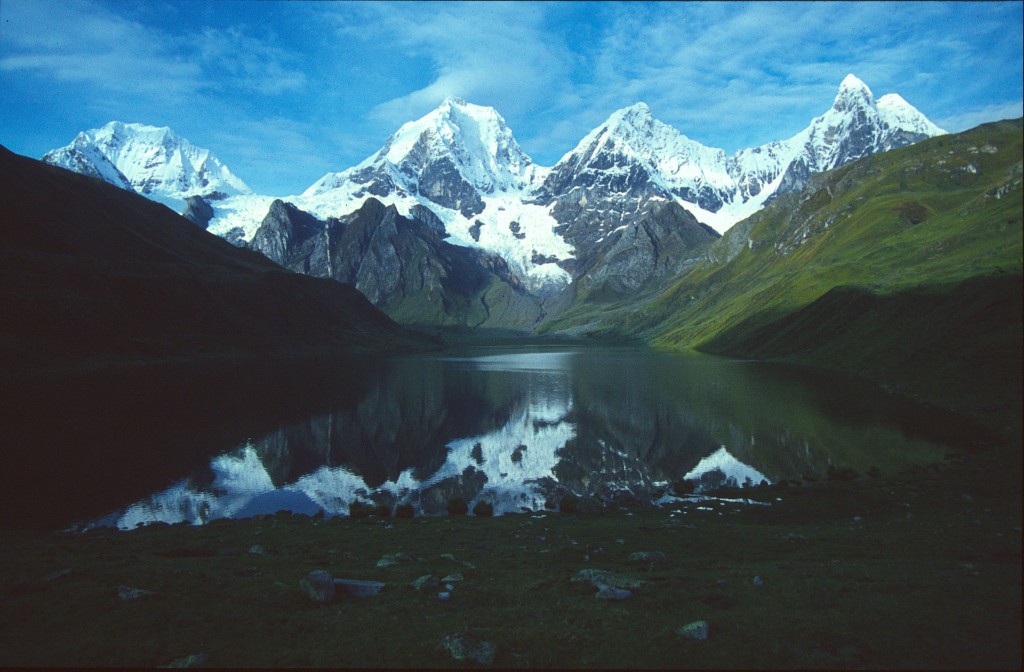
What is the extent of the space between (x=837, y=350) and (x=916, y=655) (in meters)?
133

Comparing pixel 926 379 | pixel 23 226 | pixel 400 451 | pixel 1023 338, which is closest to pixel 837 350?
pixel 926 379

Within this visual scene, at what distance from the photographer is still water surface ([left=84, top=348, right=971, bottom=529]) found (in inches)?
1892

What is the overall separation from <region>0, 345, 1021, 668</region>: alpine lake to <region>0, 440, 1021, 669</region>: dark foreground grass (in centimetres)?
11

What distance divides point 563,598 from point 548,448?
156 ft

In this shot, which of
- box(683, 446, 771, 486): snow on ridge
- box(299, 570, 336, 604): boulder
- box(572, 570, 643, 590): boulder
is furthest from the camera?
box(683, 446, 771, 486): snow on ridge

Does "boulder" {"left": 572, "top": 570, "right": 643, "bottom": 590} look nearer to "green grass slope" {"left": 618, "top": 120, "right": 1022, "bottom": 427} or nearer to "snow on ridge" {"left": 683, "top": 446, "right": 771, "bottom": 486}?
"green grass slope" {"left": 618, "top": 120, "right": 1022, "bottom": 427}

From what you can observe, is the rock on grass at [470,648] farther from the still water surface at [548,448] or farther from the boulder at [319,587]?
the still water surface at [548,448]

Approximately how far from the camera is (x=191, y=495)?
4669 centimetres

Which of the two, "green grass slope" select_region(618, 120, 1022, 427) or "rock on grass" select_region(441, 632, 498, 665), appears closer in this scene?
"rock on grass" select_region(441, 632, 498, 665)

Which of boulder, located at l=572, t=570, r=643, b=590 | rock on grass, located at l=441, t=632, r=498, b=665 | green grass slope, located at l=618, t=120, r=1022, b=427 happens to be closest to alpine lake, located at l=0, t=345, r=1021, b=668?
rock on grass, located at l=441, t=632, r=498, b=665

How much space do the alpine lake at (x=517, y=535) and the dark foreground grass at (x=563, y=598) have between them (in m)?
0.11

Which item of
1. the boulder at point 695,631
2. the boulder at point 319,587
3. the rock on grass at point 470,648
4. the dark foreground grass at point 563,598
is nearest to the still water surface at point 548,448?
the dark foreground grass at point 563,598

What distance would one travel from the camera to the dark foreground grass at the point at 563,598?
543 inches

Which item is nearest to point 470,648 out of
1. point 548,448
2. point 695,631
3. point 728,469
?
point 695,631
